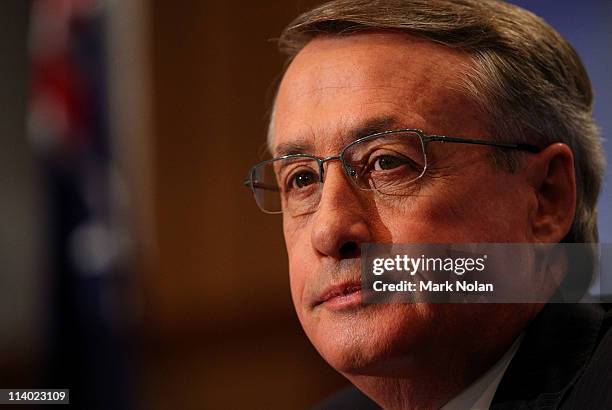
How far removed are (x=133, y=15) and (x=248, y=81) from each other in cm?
39

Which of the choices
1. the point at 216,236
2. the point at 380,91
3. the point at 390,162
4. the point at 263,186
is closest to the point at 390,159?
the point at 390,162

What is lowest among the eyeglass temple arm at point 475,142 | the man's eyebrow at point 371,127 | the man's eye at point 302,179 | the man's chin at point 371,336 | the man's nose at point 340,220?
the man's chin at point 371,336

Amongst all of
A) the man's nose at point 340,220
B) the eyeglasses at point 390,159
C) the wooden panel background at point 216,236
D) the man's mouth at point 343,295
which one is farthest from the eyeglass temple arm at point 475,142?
the wooden panel background at point 216,236

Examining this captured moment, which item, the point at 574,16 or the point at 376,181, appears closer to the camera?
the point at 376,181

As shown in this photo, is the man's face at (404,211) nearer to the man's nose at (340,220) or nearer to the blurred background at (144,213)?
the man's nose at (340,220)

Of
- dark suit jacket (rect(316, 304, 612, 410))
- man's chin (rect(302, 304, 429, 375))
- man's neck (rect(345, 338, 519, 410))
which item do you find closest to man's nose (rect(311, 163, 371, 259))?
man's chin (rect(302, 304, 429, 375))

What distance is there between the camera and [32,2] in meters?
2.11

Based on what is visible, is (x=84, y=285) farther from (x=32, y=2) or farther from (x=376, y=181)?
(x=376, y=181)

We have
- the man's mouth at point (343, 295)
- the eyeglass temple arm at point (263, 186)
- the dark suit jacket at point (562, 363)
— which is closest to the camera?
the dark suit jacket at point (562, 363)

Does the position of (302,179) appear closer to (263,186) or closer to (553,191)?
(263,186)

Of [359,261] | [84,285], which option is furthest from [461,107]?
[84,285]

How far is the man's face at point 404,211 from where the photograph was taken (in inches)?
51.2

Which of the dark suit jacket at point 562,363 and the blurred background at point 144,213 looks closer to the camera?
the dark suit jacket at point 562,363

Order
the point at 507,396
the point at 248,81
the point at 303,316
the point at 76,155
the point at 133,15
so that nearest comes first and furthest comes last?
the point at 507,396 → the point at 303,316 → the point at 248,81 → the point at 133,15 → the point at 76,155
